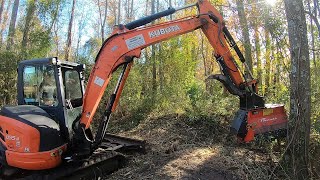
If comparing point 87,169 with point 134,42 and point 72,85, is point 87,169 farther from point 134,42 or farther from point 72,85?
point 134,42

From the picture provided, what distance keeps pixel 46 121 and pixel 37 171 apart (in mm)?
809

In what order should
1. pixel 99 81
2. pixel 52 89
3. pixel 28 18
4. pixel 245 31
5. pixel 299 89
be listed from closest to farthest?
1. pixel 299 89
2. pixel 99 81
3. pixel 52 89
4. pixel 245 31
5. pixel 28 18

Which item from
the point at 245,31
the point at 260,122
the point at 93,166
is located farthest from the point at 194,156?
the point at 245,31

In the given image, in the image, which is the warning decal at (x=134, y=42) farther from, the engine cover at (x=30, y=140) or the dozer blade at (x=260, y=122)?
the dozer blade at (x=260, y=122)

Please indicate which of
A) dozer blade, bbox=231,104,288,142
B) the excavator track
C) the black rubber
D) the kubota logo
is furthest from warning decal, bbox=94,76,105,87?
dozer blade, bbox=231,104,288,142

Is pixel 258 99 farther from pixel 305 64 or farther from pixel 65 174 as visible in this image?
pixel 65 174

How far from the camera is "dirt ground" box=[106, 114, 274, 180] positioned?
509 cm

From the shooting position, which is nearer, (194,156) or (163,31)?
(163,31)

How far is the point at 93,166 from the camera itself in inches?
220

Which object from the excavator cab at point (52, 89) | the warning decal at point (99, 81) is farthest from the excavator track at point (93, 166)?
the warning decal at point (99, 81)

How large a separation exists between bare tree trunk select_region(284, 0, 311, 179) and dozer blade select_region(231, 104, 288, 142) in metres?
0.84

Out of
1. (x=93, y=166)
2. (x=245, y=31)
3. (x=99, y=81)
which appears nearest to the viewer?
(x=99, y=81)

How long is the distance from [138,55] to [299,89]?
8.49 ft

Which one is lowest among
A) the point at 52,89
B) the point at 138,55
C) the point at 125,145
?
the point at 125,145
